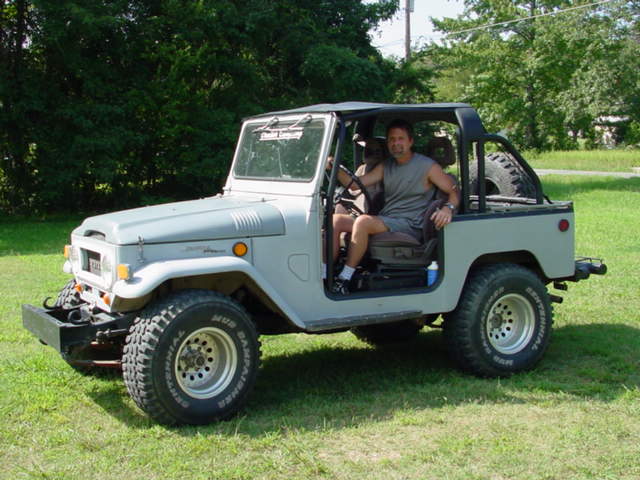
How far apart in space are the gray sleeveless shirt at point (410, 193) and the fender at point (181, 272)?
52.3 inches

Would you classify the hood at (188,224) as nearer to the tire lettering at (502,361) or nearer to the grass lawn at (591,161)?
the tire lettering at (502,361)

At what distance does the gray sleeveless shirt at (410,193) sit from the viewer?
19.0 feet

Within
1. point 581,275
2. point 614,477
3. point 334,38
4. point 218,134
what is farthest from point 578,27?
point 614,477

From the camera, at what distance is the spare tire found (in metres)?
6.46

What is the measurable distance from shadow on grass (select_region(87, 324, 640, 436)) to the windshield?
1521mm

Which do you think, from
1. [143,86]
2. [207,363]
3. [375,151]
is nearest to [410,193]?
[375,151]

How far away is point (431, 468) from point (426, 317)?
2.00 m

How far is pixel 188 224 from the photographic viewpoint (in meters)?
4.93

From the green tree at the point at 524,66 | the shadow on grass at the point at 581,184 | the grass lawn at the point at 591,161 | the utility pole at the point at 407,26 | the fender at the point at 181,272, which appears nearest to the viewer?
the fender at the point at 181,272

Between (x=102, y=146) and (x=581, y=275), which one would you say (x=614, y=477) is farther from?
(x=102, y=146)

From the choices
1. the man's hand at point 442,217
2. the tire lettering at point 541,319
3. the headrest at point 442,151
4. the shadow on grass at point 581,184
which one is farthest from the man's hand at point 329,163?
the shadow on grass at point 581,184

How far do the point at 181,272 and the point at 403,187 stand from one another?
198 cm

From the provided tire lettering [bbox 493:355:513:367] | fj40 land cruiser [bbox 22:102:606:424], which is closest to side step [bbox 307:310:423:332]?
fj40 land cruiser [bbox 22:102:606:424]

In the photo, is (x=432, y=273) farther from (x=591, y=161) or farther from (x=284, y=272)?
(x=591, y=161)
